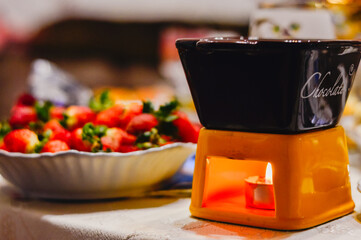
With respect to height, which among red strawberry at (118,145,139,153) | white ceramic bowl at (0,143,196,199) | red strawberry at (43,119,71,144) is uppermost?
red strawberry at (43,119,71,144)

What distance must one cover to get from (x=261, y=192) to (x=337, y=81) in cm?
21

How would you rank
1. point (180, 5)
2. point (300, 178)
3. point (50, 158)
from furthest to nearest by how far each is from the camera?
point (180, 5)
point (50, 158)
point (300, 178)

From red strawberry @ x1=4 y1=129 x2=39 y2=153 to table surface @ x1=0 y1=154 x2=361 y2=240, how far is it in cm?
10

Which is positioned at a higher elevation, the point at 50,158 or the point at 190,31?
the point at 50,158

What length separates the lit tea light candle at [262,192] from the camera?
0.79 meters

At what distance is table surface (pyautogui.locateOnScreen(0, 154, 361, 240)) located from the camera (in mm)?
741

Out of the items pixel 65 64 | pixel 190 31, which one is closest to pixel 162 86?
pixel 190 31

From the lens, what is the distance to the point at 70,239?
0.81 meters

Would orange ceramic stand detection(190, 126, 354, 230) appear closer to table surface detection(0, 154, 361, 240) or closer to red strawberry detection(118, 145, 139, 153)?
table surface detection(0, 154, 361, 240)

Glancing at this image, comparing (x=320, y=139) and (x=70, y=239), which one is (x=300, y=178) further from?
(x=70, y=239)

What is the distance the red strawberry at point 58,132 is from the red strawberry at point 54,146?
1.0 inches

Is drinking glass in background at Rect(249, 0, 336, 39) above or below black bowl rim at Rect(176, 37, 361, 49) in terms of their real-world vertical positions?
below

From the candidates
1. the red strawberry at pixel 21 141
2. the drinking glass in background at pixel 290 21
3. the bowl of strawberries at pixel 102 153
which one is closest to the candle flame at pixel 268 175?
the bowl of strawberries at pixel 102 153

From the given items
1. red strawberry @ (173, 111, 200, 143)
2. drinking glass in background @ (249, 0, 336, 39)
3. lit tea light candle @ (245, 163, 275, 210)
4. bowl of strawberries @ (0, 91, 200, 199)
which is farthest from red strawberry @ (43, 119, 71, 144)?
drinking glass in background @ (249, 0, 336, 39)
